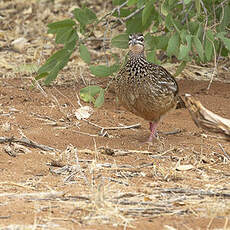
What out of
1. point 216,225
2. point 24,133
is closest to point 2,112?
point 24,133

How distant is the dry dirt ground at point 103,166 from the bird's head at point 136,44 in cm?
98

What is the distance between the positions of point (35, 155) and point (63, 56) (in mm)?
1746

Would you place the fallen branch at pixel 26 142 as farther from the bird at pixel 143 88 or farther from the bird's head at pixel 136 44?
the bird's head at pixel 136 44

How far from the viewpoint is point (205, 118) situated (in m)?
4.56

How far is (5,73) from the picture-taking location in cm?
945

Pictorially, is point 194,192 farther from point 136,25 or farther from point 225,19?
point 136,25

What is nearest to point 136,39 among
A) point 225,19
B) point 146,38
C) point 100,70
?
point 146,38

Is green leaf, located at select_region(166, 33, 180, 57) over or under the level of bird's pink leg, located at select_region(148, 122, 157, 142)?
over

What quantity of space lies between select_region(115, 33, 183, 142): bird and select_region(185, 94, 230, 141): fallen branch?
1705 mm

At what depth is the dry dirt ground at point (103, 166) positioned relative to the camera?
3746 millimetres

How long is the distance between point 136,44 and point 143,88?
543mm

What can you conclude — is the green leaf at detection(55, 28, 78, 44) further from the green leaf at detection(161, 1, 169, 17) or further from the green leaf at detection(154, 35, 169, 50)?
the green leaf at detection(161, 1, 169, 17)

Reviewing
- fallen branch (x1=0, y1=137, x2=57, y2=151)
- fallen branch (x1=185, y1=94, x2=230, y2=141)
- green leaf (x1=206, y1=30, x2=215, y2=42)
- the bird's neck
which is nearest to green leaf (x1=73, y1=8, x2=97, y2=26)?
the bird's neck

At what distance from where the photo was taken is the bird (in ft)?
20.7
